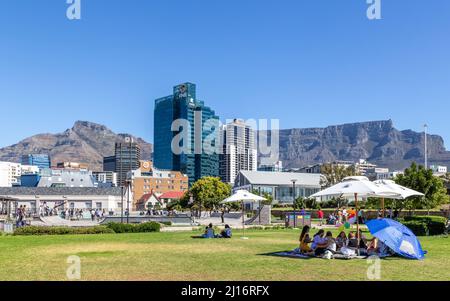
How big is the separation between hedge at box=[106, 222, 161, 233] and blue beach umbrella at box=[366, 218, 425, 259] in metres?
19.4

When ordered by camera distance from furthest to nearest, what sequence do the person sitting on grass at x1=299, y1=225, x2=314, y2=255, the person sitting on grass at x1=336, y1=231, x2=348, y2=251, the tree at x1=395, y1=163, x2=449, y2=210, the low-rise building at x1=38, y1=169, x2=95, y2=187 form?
the low-rise building at x1=38, y1=169, x2=95, y2=187 < the tree at x1=395, y1=163, x2=449, y2=210 < the person sitting on grass at x1=336, y1=231, x2=348, y2=251 < the person sitting on grass at x1=299, y1=225, x2=314, y2=255

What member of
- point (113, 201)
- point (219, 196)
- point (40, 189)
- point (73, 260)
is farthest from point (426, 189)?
point (40, 189)

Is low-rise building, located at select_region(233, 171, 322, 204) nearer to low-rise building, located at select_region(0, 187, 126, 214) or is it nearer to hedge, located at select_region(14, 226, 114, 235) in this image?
low-rise building, located at select_region(0, 187, 126, 214)

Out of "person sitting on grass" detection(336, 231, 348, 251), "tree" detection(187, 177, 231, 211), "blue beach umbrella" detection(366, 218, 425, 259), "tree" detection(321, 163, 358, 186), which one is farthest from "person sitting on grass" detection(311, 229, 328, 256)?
"tree" detection(321, 163, 358, 186)

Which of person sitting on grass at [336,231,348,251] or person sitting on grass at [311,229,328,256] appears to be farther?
person sitting on grass at [336,231,348,251]

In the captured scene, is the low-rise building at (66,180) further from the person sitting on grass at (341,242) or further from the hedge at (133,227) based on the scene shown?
the person sitting on grass at (341,242)

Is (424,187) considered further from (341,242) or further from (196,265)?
(196,265)

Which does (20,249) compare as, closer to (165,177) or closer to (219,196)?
(219,196)

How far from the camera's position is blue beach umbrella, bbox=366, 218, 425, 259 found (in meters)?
16.6

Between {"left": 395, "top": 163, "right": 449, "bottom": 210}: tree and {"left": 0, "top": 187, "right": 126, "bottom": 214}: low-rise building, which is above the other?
{"left": 395, "top": 163, "right": 449, "bottom": 210}: tree

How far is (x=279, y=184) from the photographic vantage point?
10538 centimetres

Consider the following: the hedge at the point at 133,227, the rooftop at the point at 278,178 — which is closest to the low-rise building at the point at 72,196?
the rooftop at the point at 278,178

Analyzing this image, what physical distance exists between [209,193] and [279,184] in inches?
1112

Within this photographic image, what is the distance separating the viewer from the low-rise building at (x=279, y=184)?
103438 millimetres
